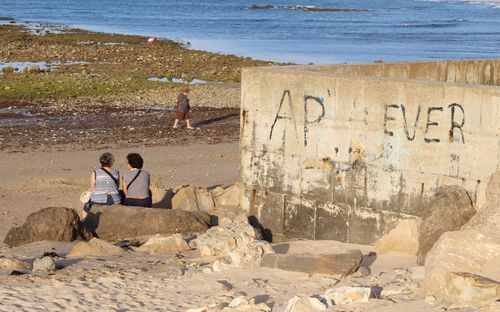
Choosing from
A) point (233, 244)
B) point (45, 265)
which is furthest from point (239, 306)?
point (45, 265)

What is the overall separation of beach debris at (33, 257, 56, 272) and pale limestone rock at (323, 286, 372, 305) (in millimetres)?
3138

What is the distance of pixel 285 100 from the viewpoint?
12.4 metres

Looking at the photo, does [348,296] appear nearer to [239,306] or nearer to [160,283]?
[239,306]

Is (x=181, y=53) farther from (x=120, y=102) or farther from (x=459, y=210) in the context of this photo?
(x=459, y=210)

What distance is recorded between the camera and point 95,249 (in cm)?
1190

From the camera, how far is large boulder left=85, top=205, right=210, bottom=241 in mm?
13125

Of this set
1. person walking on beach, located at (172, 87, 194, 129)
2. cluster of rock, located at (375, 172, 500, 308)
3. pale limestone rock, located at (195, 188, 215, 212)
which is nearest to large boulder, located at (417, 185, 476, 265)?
cluster of rock, located at (375, 172, 500, 308)

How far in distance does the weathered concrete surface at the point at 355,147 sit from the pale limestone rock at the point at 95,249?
6.05 feet

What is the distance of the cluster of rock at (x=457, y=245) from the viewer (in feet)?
28.0

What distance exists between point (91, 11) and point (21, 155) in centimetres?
7242

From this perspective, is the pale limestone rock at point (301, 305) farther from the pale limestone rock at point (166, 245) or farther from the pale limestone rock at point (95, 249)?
the pale limestone rock at point (95, 249)

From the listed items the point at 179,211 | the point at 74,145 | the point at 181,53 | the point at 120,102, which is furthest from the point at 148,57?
the point at 179,211

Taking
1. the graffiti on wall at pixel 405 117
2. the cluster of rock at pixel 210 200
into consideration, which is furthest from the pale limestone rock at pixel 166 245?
the graffiti on wall at pixel 405 117

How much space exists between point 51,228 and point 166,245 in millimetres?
1613
